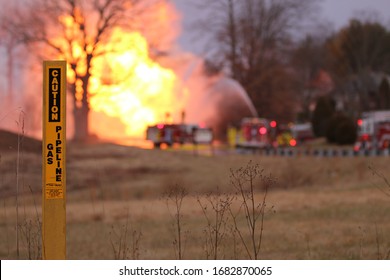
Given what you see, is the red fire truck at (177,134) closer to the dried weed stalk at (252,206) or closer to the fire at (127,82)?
the fire at (127,82)

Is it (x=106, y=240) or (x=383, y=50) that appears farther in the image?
(x=383, y=50)

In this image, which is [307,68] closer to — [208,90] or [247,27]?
[208,90]

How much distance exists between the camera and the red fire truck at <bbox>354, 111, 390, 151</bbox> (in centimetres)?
2559

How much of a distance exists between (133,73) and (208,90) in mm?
9010

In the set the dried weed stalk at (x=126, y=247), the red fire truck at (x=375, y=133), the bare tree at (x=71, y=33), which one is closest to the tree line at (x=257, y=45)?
the bare tree at (x=71, y=33)

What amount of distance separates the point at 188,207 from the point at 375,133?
15665 mm

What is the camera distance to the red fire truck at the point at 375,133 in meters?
25.6

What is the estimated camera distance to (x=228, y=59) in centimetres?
→ 3002

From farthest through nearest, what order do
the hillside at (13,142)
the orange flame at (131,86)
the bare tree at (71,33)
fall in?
the orange flame at (131,86) < the bare tree at (71,33) < the hillside at (13,142)

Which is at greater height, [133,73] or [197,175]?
[133,73]

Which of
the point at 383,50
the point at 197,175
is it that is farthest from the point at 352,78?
the point at 197,175

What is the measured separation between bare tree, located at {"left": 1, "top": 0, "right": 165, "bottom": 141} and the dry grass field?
5.34ft

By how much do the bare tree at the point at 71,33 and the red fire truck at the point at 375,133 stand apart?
10.6 m

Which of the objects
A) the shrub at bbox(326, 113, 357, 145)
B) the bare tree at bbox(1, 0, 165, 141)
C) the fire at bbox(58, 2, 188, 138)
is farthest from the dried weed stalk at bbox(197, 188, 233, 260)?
the shrub at bbox(326, 113, 357, 145)
